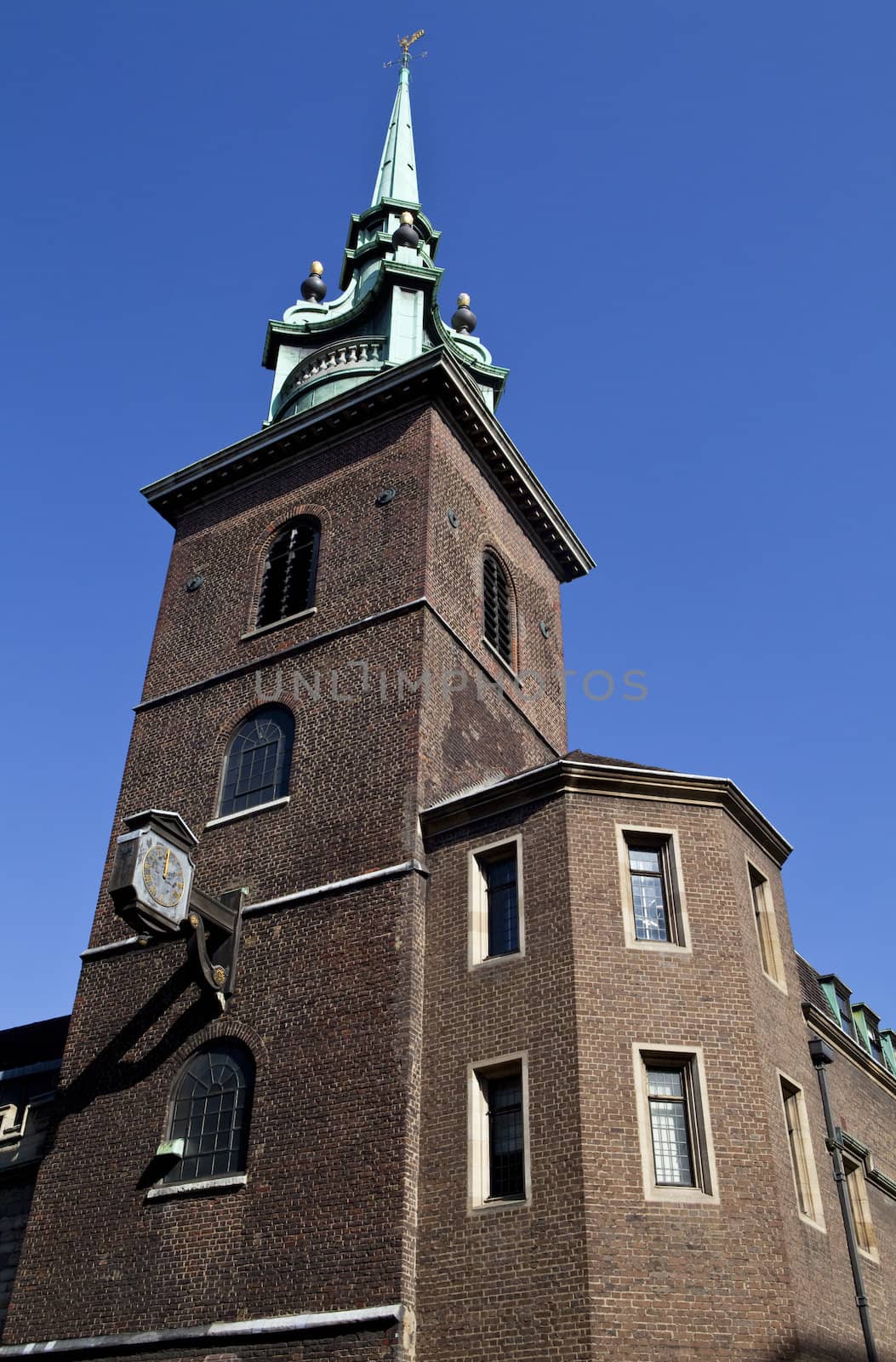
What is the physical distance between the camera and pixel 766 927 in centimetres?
2064

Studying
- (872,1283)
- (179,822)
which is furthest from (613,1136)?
(179,822)

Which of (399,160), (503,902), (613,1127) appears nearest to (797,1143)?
(613,1127)

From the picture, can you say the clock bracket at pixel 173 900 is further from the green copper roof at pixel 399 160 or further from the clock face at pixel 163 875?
the green copper roof at pixel 399 160

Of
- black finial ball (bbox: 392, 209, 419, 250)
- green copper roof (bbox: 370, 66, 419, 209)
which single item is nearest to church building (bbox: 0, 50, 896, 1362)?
black finial ball (bbox: 392, 209, 419, 250)

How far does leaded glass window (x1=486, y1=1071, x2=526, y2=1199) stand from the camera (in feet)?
55.7

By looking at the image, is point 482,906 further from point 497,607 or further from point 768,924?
point 497,607

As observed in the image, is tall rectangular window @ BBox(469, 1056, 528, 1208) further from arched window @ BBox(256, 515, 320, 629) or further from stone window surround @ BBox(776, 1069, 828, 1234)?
arched window @ BBox(256, 515, 320, 629)

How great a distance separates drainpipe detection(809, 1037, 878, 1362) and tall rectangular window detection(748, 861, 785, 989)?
1499 mm

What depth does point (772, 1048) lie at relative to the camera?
1858 cm

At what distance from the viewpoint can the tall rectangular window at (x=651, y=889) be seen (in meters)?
18.7

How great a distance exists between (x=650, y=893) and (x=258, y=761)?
8030 millimetres

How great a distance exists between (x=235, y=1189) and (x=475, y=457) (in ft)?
52.9

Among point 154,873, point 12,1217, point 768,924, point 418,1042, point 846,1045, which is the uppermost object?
point 768,924

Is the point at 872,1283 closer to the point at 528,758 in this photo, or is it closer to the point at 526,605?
the point at 528,758
